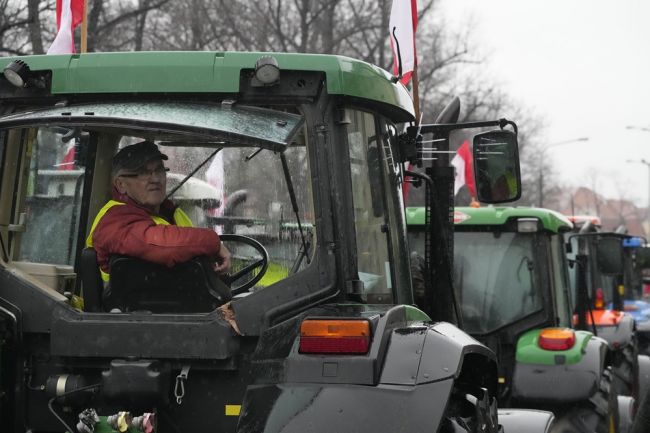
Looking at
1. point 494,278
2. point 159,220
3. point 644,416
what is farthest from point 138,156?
point 494,278

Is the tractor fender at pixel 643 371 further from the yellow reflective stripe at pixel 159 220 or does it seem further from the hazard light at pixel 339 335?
the hazard light at pixel 339 335

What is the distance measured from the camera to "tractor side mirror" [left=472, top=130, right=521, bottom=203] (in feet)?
15.5

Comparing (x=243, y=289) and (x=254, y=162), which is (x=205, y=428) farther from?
(x=254, y=162)

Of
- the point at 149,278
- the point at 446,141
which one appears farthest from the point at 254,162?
the point at 446,141

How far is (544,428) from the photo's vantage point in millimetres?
4801

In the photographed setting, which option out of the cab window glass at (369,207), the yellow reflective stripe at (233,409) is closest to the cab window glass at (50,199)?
the yellow reflective stripe at (233,409)

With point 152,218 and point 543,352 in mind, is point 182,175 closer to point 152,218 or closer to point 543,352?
point 152,218

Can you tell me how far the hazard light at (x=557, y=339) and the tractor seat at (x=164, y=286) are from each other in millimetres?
4375

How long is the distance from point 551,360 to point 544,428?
2793mm

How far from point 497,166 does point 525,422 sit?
4.14ft

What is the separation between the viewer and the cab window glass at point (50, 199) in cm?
416

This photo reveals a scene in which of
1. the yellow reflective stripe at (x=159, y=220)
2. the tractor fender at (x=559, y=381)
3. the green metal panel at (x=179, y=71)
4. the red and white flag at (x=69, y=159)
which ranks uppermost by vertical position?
the green metal panel at (x=179, y=71)

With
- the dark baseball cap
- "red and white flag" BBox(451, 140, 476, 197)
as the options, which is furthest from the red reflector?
"red and white flag" BBox(451, 140, 476, 197)

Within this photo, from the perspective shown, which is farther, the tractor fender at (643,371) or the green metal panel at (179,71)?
the tractor fender at (643,371)
